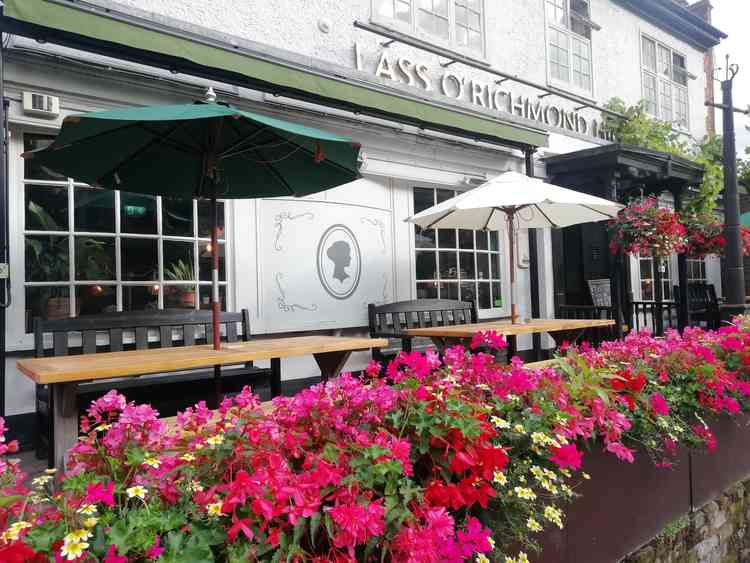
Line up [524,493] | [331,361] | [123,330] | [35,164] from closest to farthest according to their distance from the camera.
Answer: [524,493]
[331,361]
[123,330]
[35,164]

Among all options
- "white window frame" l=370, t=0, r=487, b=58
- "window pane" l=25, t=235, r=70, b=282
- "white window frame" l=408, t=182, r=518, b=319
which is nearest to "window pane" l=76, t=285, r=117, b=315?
"window pane" l=25, t=235, r=70, b=282

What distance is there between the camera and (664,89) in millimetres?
9922

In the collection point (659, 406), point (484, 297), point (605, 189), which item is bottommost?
point (659, 406)

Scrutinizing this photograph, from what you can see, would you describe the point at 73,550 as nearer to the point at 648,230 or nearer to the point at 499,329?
the point at 499,329

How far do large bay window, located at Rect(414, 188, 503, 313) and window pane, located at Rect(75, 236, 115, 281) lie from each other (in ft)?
10.3

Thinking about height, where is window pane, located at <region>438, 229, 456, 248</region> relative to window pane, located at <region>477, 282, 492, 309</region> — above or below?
above

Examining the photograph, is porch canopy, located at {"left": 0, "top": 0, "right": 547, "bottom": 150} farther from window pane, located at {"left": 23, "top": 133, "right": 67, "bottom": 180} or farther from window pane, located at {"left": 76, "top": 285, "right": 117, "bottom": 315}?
window pane, located at {"left": 76, "top": 285, "right": 117, "bottom": 315}

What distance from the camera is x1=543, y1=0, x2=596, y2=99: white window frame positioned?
7.73m

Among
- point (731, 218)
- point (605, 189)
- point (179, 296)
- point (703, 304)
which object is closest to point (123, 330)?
point (179, 296)

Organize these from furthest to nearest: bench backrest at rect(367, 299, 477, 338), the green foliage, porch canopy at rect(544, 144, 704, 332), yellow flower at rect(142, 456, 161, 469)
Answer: the green foliage < porch canopy at rect(544, 144, 704, 332) < bench backrest at rect(367, 299, 477, 338) < yellow flower at rect(142, 456, 161, 469)

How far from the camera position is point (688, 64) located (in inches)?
415

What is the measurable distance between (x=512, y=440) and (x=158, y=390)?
2.25 metres

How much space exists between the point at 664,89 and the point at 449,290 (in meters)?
6.68

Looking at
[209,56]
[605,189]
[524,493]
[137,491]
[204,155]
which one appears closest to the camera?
[137,491]
